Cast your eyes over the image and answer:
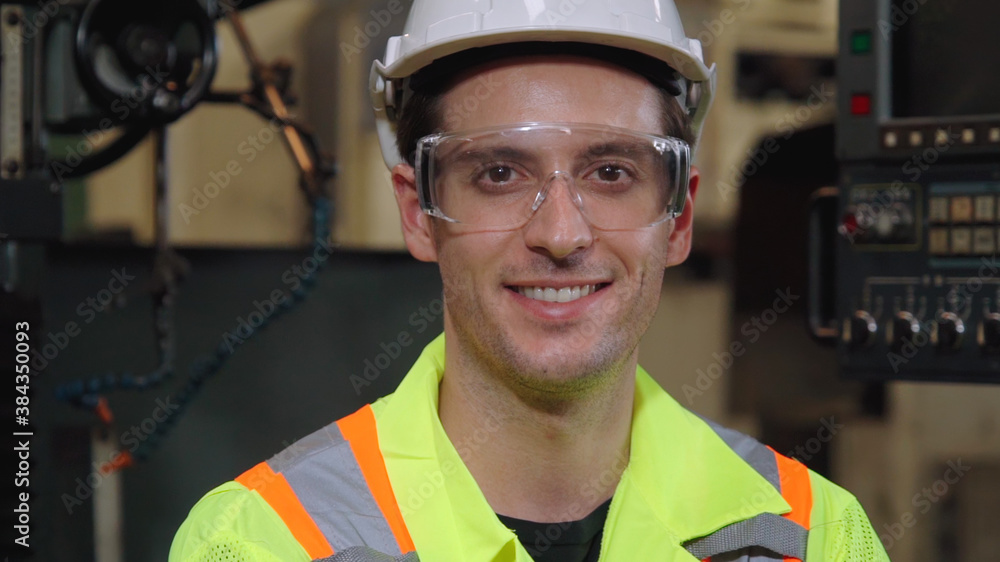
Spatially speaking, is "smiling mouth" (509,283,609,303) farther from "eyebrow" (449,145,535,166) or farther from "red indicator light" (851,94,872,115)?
"red indicator light" (851,94,872,115)

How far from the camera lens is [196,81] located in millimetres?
2188

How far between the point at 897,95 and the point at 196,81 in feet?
4.71

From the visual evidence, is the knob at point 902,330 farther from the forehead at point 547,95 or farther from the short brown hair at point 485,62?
the forehead at point 547,95

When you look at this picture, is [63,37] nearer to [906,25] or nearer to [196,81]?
[196,81]

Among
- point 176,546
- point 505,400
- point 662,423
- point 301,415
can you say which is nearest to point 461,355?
point 505,400

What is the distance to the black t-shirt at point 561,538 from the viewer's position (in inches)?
52.7

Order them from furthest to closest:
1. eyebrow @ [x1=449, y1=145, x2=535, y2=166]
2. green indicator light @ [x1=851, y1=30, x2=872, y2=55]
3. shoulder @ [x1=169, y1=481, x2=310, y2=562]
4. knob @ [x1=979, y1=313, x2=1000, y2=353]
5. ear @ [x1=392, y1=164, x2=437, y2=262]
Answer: green indicator light @ [x1=851, y1=30, x2=872, y2=55] → knob @ [x1=979, y1=313, x2=1000, y2=353] → ear @ [x1=392, y1=164, x2=437, y2=262] → eyebrow @ [x1=449, y1=145, x2=535, y2=166] → shoulder @ [x1=169, y1=481, x2=310, y2=562]

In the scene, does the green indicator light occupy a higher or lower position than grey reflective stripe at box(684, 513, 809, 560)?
higher

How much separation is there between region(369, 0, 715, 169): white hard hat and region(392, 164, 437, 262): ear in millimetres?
130

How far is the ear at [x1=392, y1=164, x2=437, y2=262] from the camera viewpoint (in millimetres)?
1495

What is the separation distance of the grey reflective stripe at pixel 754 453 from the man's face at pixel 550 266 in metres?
0.25

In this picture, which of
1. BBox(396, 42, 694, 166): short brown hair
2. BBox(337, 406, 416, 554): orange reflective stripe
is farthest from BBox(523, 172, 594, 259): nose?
BBox(337, 406, 416, 554): orange reflective stripe

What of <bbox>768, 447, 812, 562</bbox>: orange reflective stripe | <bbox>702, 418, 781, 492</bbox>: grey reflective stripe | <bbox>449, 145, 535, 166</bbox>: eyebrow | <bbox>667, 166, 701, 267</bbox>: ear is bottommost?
<bbox>768, 447, 812, 562</bbox>: orange reflective stripe

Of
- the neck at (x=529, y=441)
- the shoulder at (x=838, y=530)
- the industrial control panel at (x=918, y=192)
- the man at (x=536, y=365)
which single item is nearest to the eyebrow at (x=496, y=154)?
the man at (x=536, y=365)
